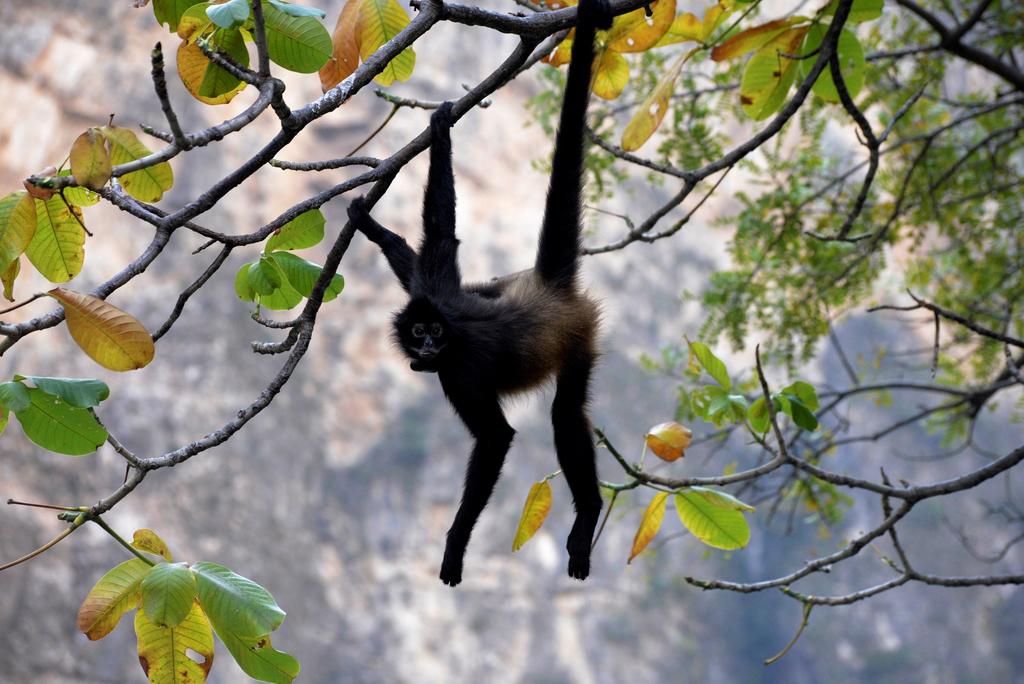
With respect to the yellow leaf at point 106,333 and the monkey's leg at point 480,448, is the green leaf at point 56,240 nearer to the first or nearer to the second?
the yellow leaf at point 106,333

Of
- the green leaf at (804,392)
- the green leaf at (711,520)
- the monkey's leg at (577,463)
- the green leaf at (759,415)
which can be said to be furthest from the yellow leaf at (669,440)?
the monkey's leg at (577,463)

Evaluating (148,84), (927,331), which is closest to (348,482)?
(148,84)

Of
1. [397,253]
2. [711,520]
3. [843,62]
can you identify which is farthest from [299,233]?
[843,62]

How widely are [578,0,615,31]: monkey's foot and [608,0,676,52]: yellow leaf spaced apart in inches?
16.4

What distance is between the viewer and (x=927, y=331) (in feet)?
101

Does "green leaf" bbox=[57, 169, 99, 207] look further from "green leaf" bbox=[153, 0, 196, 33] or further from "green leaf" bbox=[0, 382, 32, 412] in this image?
"green leaf" bbox=[0, 382, 32, 412]

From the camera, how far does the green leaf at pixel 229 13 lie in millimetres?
1978

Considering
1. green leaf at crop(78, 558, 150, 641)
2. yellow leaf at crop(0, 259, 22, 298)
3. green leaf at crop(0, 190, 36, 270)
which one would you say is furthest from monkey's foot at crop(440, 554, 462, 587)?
green leaf at crop(0, 190, 36, 270)

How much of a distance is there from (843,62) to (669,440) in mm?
1762

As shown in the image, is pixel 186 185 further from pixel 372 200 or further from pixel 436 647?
pixel 372 200

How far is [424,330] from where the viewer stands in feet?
10.8

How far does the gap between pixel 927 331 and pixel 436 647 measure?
695 inches

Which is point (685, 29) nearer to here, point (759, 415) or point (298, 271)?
point (759, 415)

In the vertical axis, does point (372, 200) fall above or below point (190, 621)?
above
